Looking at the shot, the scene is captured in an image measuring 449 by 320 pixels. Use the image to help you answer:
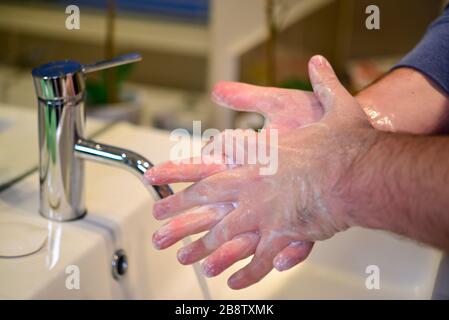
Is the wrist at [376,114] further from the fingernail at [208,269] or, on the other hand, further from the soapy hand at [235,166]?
the fingernail at [208,269]

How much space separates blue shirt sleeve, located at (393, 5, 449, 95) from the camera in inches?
24.3

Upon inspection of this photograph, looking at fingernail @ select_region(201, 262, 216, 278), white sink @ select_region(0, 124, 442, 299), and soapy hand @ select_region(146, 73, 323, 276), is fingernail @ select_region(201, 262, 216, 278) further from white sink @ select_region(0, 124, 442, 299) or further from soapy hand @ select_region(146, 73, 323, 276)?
white sink @ select_region(0, 124, 442, 299)

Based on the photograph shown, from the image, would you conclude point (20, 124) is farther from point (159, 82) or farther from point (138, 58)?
point (159, 82)

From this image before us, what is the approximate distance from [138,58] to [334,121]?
0.67ft

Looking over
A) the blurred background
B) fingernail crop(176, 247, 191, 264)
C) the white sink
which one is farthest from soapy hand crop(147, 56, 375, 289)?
the blurred background

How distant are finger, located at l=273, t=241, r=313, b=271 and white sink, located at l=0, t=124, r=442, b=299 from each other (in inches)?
6.0

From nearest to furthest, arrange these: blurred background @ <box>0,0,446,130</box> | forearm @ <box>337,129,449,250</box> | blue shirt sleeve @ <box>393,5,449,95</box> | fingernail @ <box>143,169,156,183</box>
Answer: forearm @ <box>337,129,449,250</box>, fingernail @ <box>143,169,156,183</box>, blue shirt sleeve @ <box>393,5,449,95</box>, blurred background @ <box>0,0,446,130</box>

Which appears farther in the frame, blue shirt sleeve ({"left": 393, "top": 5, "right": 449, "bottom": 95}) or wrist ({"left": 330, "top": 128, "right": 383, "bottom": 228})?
blue shirt sleeve ({"left": 393, "top": 5, "right": 449, "bottom": 95})

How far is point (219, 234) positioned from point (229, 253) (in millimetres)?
19

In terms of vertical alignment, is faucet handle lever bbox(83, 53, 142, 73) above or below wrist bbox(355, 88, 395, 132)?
above

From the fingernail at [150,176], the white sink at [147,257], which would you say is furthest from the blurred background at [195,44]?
the fingernail at [150,176]

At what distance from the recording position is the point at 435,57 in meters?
0.63

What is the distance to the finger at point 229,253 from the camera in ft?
1.61

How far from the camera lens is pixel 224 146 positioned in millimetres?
535
